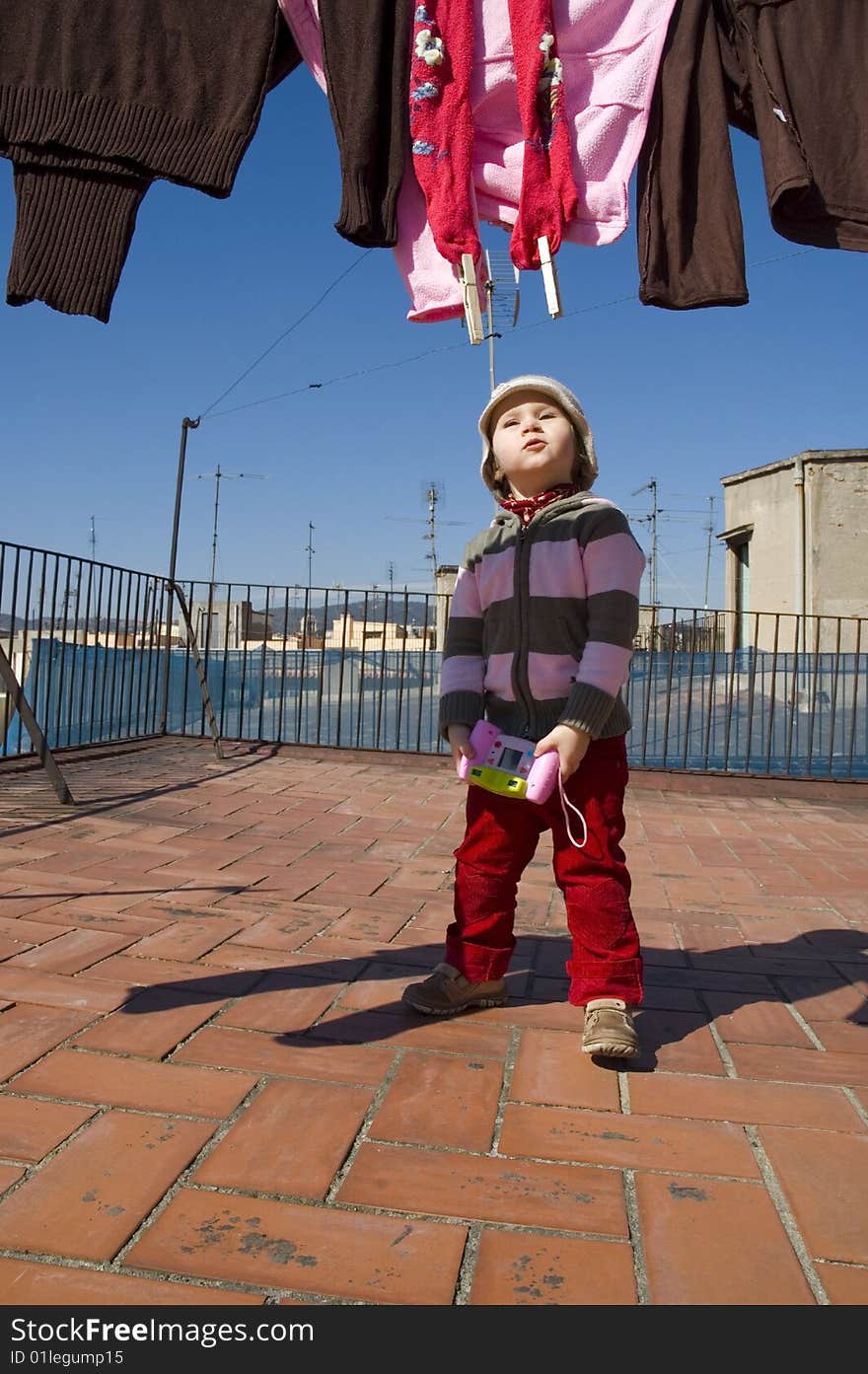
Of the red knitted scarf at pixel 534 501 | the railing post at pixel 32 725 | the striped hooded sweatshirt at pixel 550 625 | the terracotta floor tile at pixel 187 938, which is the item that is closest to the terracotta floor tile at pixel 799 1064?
the striped hooded sweatshirt at pixel 550 625

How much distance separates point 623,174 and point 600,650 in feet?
3.40

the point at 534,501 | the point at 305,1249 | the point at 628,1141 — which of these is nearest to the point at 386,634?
the point at 534,501

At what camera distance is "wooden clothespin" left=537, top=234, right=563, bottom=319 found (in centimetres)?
191

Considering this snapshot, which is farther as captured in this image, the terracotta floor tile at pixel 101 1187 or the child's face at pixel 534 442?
the child's face at pixel 534 442

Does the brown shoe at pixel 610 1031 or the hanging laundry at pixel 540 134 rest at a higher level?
the hanging laundry at pixel 540 134

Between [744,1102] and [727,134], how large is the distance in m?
1.96

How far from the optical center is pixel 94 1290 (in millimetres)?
1094

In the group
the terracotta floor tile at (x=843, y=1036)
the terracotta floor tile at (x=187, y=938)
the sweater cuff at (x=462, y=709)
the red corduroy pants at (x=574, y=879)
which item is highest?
the sweater cuff at (x=462, y=709)

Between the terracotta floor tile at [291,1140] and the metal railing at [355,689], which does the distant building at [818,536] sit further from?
the terracotta floor tile at [291,1140]

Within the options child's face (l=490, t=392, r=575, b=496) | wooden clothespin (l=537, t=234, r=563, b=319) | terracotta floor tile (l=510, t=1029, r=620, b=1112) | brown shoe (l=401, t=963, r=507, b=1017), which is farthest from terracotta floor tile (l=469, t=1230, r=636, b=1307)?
wooden clothespin (l=537, t=234, r=563, b=319)

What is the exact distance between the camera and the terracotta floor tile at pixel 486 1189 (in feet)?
4.23

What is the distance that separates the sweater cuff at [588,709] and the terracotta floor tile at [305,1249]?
88 cm

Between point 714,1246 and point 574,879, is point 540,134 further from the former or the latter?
point 714,1246
